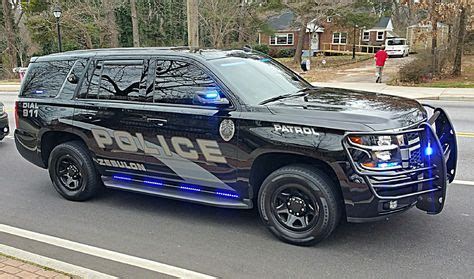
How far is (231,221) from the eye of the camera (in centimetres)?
506

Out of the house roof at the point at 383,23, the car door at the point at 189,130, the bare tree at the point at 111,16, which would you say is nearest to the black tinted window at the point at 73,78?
the car door at the point at 189,130

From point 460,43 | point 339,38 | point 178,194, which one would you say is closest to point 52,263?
point 178,194

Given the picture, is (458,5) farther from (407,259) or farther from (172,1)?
(172,1)

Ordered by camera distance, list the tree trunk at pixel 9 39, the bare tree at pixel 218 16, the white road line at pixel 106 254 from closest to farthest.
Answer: the white road line at pixel 106 254 → the bare tree at pixel 218 16 → the tree trunk at pixel 9 39

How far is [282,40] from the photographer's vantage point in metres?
53.0

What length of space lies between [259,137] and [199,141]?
2.34 feet

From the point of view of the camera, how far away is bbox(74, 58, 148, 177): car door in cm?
521

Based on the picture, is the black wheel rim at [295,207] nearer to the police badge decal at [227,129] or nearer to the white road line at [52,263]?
the police badge decal at [227,129]

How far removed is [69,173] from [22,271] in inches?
90.0

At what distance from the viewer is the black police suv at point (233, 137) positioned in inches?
158

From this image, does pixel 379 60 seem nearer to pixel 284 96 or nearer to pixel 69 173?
pixel 284 96

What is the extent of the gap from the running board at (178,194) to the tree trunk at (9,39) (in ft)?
113

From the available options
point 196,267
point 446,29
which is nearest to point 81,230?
point 196,267

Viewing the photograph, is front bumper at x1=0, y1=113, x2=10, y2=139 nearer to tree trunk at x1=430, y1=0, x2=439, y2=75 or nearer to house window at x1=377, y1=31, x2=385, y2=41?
tree trunk at x1=430, y1=0, x2=439, y2=75
